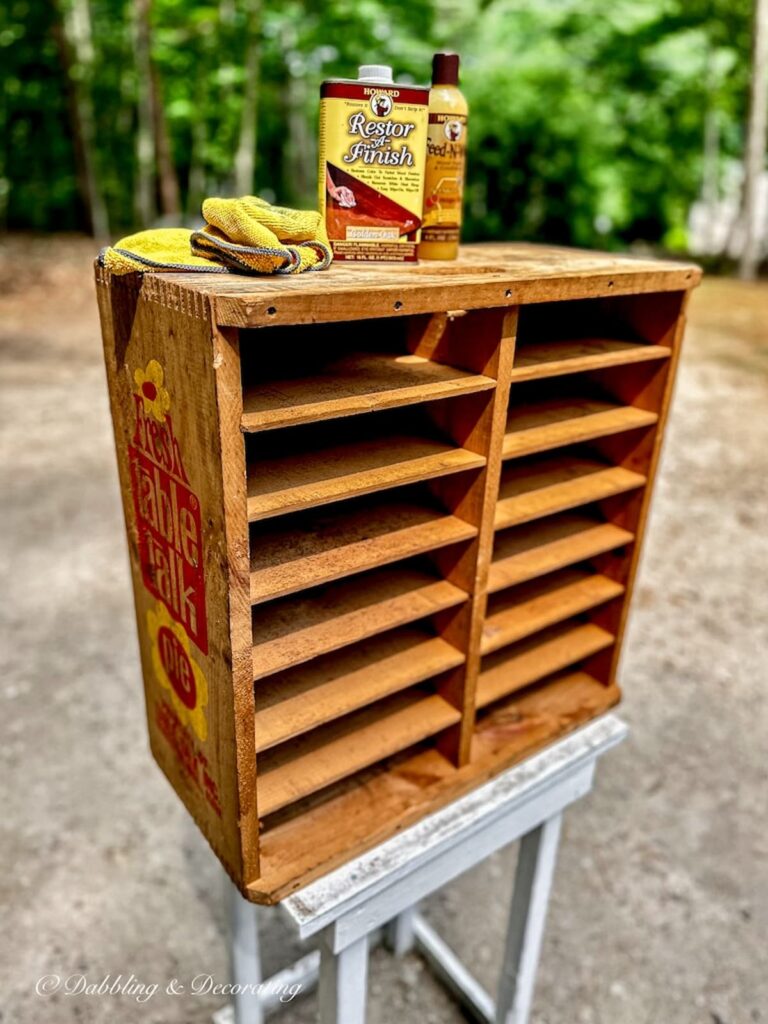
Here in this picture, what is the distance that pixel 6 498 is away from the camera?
4422 millimetres

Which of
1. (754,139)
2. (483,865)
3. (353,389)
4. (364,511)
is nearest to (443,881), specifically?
(364,511)

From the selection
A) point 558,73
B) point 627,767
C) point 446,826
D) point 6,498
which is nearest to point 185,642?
point 446,826

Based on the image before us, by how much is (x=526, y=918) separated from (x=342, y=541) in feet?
3.78

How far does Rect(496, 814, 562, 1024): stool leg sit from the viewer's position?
65.4 inches

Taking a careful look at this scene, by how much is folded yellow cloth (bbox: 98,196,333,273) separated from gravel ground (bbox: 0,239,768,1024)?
198 centimetres

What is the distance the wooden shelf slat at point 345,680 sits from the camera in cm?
111

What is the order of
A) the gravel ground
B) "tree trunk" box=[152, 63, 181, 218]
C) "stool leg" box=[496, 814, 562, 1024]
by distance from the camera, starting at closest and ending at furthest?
"stool leg" box=[496, 814, 562, 1024], the gravel ground, "tree trunk" box=[152, 63, 181, 218]

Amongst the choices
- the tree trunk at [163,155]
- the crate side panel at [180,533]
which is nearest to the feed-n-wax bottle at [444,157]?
the crate side panel at [180,533]

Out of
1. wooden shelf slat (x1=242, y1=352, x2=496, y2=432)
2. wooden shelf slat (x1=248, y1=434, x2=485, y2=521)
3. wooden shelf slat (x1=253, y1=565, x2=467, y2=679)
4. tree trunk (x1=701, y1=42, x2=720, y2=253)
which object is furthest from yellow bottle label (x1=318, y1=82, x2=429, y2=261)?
tree trunk (x1=701, y1=42, x2=720, y2=253)

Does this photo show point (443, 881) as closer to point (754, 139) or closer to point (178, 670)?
point (178, 670)

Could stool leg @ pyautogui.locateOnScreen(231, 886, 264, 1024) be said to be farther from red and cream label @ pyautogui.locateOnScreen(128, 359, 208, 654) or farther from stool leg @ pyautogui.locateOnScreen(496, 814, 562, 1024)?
red and cream label @ pyautogui.locateOnScreen(128, 359, 208, 654)

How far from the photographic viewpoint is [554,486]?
1.39m

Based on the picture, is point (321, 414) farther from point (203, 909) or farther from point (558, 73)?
point (558, 73)

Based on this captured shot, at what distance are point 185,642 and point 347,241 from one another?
626 mm
